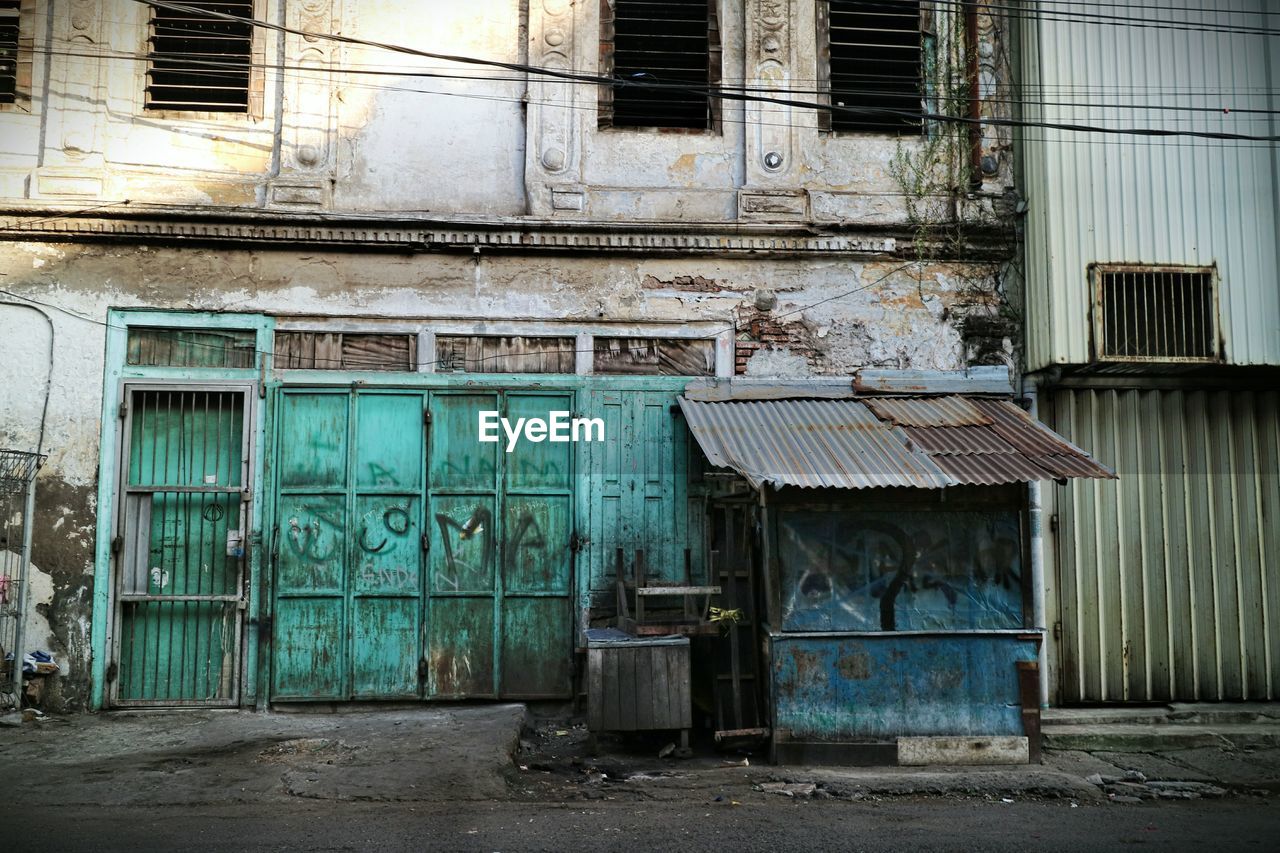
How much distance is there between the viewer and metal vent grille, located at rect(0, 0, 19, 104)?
338 inches

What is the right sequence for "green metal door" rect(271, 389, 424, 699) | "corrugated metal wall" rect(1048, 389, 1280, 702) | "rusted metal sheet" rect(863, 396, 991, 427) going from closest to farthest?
"rusted metal sheet" rect(863, 396, 991, 427) → "green metal door" rect(271, 389, 424, 699) → "corrugated metal wall" rect(1048, 389, 1280, 702)

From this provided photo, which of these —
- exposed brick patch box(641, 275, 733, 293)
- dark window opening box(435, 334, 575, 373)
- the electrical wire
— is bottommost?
dark window opening box(435, 334, 575, 373)

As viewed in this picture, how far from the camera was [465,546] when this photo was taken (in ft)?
27.6

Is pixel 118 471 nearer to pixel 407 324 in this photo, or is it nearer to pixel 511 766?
pixel 407 324

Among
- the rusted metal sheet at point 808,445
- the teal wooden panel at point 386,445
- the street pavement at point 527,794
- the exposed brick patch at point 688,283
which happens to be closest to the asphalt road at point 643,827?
the street pavement at point 527,794

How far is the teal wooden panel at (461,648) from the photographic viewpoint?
8.30 metres

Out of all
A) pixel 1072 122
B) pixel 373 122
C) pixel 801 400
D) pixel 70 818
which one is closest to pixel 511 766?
pixel 70 818

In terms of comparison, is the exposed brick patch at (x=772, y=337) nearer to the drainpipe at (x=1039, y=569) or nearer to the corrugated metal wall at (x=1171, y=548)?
the drainpipe at (x=1039, y=569)

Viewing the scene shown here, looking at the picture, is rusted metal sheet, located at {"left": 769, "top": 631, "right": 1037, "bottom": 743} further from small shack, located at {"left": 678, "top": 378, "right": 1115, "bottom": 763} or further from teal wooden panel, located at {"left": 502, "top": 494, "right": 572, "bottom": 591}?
teal wooden panel, located at {"left": 502, "top": 494, "right": 572, "bottom": 591}

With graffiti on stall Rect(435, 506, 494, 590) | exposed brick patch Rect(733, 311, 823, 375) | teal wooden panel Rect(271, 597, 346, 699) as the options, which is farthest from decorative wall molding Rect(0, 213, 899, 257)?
teal wooden panel Rect(271, 597, 346, 699)

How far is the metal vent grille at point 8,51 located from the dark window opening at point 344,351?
3153 millimetres

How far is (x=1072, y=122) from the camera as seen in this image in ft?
28.2

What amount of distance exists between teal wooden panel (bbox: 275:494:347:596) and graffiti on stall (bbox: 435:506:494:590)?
82cm

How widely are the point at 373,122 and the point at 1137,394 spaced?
284 inches
